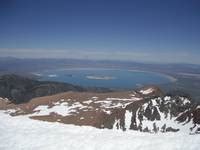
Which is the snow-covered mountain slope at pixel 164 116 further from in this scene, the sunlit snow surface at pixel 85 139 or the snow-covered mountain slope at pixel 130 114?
the sunlit snow surface at pixel 85 139

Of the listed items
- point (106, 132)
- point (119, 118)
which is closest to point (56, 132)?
point (106, 132)

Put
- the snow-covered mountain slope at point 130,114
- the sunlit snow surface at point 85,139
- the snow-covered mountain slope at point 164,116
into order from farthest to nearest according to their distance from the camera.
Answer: the snow-covered mountain slope at point 130,114 → the snow-covered mountain slope at point 164,116 → the sunlit snow surface at point 85,139

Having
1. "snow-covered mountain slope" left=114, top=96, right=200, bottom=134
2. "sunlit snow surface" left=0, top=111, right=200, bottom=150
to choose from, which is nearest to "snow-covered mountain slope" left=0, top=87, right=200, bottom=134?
"snow-covered mountain slope" left=114, top=96, right=200, bottom=134

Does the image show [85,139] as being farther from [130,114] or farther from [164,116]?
[164,116]

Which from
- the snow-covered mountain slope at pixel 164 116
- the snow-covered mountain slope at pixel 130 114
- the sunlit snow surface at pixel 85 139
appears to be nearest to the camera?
the sunlit snow surface at pixel 85 139

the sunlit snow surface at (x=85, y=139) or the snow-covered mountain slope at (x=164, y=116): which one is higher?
the sunlit snow surface at (x=85, y=139)

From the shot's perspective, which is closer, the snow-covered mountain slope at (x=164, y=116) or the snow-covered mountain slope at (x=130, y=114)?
the snow-covered mountain slope at (x=164, y=116)

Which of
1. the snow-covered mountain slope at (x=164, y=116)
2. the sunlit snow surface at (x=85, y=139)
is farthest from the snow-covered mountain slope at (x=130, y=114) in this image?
the sunlit snow surface at (x=85, y=139)

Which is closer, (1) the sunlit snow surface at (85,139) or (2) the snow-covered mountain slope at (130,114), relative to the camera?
(1) the sunlit snow surface at (85,139)

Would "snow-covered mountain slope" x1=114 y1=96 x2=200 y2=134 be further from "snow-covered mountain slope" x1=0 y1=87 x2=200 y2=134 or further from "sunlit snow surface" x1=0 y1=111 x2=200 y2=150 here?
"sunlit snow surface" x1=0 y1=111 x2=200 y2=150
